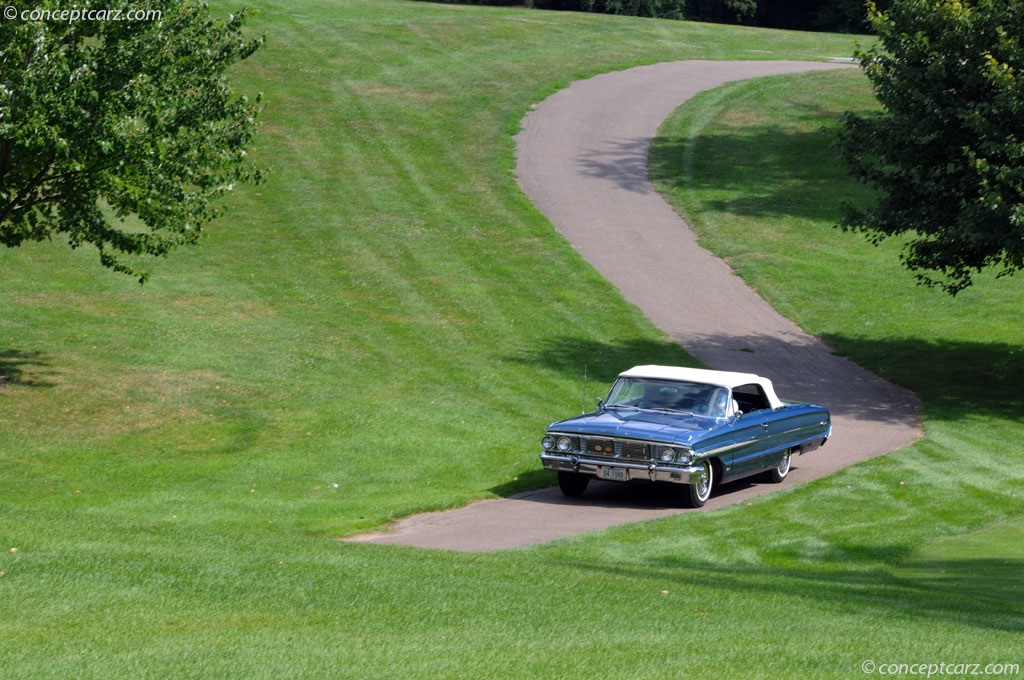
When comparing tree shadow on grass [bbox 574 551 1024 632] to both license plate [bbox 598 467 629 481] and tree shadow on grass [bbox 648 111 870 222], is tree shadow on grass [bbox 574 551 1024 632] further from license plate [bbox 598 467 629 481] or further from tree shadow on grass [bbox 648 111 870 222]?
tree shadow on grass [bbox 648 111 870 222]

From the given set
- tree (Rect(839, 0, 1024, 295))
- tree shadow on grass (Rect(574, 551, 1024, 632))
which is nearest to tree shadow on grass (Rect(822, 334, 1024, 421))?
tree (Rect(839, 0, 1024, 295))

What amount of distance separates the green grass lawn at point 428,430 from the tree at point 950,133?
11.2 ft

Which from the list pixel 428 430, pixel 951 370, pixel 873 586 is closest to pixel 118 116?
pixel 428 430

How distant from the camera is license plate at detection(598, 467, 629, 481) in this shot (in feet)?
51.2

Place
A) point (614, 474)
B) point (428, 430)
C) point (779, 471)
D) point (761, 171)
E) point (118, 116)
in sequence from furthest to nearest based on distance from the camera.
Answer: point (761, 171) < point (428, 430) < point (118, 116) < point (779, 471) < point (614, 474)

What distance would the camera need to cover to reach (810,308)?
1185 inches

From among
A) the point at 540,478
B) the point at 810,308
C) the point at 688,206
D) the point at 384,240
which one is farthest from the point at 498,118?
the point at 540,478

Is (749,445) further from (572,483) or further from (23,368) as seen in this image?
(23,368)

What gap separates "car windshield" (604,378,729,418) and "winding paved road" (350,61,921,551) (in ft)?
4.00

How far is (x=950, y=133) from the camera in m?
23.2

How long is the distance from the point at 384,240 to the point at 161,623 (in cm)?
2441

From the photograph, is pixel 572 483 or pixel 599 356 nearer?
pixel 572 483

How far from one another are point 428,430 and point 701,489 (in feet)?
17.0

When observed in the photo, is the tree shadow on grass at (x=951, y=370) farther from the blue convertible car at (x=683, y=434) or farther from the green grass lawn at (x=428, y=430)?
the blue convertible car at (x=683, y=434)
